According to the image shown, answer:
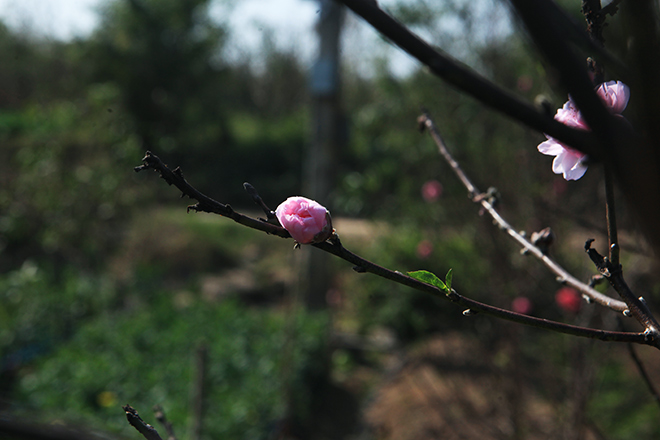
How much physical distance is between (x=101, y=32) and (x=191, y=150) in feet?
11.1

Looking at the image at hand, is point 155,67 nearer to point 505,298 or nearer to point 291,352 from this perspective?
point 291,352

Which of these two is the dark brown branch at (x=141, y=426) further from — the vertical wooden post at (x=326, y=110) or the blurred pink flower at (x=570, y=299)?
the vertical wooden post at (x=326, y=110)

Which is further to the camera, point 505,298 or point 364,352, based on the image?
point 364,352

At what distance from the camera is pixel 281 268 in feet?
31.2

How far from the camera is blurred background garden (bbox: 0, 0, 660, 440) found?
3371mm

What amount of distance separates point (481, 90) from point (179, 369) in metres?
3.97

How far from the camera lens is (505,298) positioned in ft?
10.6

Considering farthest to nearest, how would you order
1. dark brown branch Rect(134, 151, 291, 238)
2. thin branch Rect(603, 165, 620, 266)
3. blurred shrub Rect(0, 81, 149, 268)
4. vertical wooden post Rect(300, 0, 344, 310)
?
blurred shrub Rect(0, 81, 149, 268) → vertical wooden post Rect(300, 0, 344, 310) → thin branch Rect(603, 165, 620, 266) → dark brown branch Rect(134, 151, 291, 238)

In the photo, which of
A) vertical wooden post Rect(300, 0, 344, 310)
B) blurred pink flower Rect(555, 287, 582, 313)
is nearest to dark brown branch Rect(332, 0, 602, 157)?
blurred pink flower Rect(555, 287, 582, 313)

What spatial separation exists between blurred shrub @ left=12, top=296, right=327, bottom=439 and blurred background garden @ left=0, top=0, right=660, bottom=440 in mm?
20

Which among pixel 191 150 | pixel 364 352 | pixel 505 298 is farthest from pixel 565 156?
pixel 191 150

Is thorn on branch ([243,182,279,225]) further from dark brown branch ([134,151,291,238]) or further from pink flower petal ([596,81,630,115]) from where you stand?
pink flower petal ([596,81,630,115])

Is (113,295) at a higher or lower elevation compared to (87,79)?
lower

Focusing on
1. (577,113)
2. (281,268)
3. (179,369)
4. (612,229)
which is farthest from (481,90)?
(281,268)
